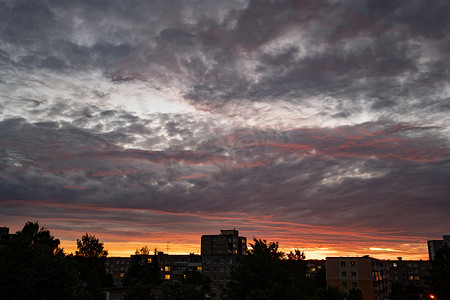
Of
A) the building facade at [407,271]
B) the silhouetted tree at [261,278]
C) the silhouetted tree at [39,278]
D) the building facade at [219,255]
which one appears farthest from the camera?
the building facade at [407,271]

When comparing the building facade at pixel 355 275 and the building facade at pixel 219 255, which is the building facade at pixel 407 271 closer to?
the building facade at pixel 219 255

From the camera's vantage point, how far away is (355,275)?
99938 mm

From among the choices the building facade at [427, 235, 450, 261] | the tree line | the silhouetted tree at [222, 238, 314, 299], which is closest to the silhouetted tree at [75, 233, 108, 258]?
the tree line

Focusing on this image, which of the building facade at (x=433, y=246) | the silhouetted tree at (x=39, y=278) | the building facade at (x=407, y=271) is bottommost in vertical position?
the building facade at (x=407, y=271)

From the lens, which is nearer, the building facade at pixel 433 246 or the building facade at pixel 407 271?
the building facade at pixel 433 246

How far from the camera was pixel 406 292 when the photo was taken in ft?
479

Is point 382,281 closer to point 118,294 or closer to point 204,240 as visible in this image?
point 204,240

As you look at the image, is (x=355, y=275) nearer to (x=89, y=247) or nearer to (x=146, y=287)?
(x=146, y=287)

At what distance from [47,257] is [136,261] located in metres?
73.6

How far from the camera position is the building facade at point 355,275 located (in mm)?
98938

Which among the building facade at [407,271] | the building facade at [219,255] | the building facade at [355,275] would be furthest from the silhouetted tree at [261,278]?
the building facade at [407,271]

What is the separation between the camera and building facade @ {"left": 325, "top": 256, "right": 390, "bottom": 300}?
9894cm

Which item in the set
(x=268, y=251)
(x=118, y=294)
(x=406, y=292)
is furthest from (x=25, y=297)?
(x=406, y=292)

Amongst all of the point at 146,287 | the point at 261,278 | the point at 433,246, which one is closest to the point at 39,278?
the point at 146,287
